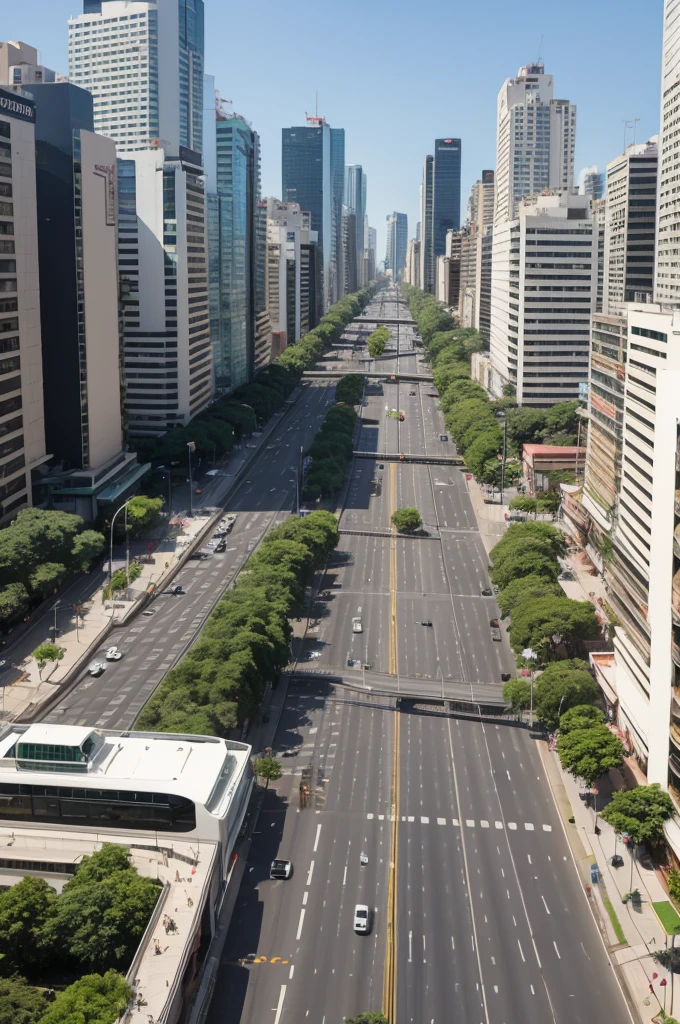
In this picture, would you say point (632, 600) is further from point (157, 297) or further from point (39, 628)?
point (157, 297)

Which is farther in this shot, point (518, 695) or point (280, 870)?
point (518, 695)

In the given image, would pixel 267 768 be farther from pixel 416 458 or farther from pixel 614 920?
pixel 416 458

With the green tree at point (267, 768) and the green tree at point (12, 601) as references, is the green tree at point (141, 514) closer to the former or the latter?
the green tree at point (12, 601)

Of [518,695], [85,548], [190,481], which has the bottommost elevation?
[518,695]

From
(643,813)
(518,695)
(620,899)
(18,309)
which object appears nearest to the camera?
(620,899)

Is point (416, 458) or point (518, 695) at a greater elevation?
point (416, 458)

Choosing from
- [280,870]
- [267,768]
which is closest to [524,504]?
[267,768]

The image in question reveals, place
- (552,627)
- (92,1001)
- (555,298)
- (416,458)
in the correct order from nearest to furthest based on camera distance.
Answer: (92,1001)
(552,627)
(555,298)
(416,458)
